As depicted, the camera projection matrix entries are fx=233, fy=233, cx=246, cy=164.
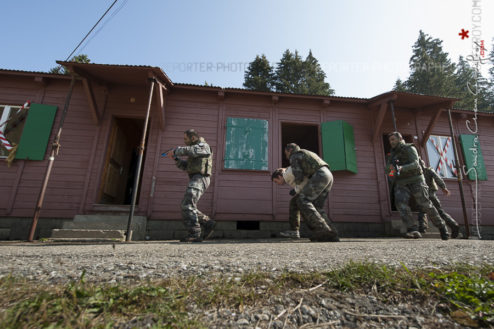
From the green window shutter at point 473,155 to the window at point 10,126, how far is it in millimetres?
13858

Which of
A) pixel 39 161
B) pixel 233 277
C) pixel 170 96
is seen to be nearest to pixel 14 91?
pixel 39 161

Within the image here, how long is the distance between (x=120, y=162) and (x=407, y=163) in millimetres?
8268

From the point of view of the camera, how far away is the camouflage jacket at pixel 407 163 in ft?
16.0

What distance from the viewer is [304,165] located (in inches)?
176

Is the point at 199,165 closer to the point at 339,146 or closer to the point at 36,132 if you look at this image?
the point at 339,146

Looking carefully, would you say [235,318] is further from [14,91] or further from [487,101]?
[487,101]

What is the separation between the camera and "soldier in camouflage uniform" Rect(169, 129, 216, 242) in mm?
4223

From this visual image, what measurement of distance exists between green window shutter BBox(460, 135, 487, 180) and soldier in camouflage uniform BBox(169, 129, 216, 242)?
8.72 meters

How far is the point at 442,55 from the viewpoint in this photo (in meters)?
24.6

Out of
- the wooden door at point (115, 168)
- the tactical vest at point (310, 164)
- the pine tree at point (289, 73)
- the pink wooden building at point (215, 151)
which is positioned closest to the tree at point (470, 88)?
the pine tree at point (289, 73)

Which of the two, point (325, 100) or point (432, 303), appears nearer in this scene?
point (432, 303)

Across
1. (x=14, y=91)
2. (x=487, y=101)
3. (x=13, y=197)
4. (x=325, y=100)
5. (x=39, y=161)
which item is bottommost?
(x=13, y=197)

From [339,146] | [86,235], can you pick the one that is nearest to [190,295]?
[86,235]

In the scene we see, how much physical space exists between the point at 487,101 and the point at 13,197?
3569 centimetres
